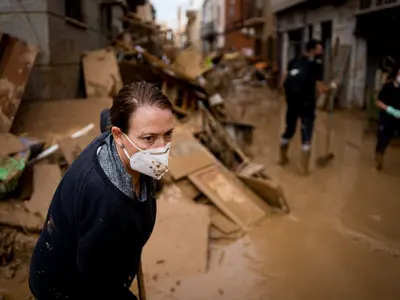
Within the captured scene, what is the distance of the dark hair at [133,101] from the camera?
1.31 metres

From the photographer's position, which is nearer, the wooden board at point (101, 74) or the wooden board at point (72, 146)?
the wooden board at point (72, 146)

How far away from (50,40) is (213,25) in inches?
1324

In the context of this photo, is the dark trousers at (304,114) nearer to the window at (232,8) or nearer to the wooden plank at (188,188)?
the wooden plank at (188,188)

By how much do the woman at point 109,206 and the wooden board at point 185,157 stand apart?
291cm

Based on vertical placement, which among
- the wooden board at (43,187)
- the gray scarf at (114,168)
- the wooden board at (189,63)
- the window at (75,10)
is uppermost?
the window at (75,10)

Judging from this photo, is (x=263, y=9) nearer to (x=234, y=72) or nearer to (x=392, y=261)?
(x=234, y=72)

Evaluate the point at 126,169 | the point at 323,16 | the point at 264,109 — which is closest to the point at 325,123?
the point at 264,109

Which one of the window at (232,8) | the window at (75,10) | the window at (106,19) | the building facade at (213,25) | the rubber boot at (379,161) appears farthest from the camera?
the building facade at (213,25)

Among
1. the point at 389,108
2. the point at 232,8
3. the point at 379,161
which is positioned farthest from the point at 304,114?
the point at 232,8

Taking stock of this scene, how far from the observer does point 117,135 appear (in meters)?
1.39

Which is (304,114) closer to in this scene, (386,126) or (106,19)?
(386,126)

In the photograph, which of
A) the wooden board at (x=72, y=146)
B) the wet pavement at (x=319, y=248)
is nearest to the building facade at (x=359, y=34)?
the wet pavement at (x=319, y=248)

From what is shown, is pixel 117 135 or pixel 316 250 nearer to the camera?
pixel 117 135

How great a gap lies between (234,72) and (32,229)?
1562 cm
